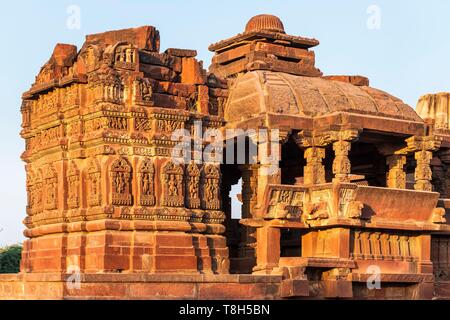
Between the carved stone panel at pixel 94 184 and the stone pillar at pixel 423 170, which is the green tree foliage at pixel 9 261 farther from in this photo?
the stone pillar at pixel 423 170

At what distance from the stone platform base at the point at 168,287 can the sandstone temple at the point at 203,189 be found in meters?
0.03

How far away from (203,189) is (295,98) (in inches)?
127

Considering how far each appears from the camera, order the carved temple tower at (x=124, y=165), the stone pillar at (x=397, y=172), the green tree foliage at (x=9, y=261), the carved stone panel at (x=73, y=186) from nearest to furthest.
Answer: the carved temple tower at (x=124, y=165), the carved stone panel at (x=73, y=186), the stone pillar at (x=397, y=172), the green tree foliage at (x=9, y=261)

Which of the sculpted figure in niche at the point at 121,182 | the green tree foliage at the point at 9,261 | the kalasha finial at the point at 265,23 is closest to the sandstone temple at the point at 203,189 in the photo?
the sculpted figure in niche at the point at 121,182

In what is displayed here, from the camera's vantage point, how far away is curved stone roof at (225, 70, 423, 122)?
24.4 m

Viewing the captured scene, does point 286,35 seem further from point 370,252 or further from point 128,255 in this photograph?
point 128,255

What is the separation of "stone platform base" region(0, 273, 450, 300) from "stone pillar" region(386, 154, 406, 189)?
3.60 m

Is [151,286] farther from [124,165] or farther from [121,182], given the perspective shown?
[124,165]

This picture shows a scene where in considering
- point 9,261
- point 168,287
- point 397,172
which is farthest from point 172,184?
point 9,261

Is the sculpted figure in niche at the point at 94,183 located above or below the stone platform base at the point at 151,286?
above

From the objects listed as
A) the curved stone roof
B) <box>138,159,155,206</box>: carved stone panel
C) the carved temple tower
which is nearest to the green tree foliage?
the carved temple tower

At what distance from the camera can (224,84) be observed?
25.4 metres

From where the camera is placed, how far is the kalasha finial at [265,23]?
89.5 feet

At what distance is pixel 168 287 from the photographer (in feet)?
68.9
